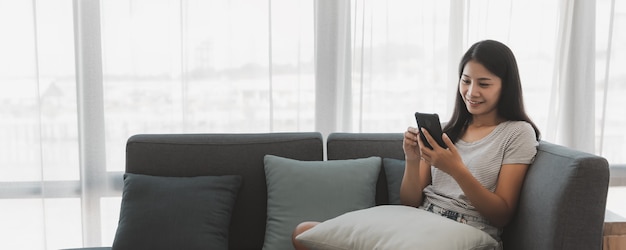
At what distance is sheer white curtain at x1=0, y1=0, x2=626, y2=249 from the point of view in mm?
3104

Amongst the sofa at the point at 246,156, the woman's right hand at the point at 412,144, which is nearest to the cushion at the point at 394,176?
the sofa at the point at 246,156

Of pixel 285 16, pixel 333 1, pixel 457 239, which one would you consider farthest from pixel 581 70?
pixel 457 239

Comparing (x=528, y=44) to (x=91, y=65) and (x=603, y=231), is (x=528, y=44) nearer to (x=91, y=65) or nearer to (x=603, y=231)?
(x=603, y=231)

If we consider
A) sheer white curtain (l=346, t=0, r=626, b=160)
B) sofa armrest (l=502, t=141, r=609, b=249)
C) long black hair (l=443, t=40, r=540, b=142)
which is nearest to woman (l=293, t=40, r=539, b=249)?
long black hair (l=443, t=40, r=540, b=142)

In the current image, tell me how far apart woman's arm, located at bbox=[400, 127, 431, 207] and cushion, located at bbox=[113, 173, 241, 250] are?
649 millimetres

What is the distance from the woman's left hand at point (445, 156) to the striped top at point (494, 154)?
0.09 m

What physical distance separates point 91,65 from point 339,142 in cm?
129

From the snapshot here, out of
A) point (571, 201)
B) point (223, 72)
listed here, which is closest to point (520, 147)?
point (571, 201)

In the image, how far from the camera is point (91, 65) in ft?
10.2

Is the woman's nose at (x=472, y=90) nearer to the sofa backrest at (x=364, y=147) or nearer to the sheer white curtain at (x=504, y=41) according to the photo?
the sofa backrest at (x=364, y=147)

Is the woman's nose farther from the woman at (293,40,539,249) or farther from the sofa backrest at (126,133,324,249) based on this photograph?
the sofa backrest at (126,133,324,249)

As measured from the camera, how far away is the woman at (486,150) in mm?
2113

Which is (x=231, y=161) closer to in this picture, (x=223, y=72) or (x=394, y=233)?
(x=223, y=72)

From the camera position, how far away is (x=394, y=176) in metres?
2.54
